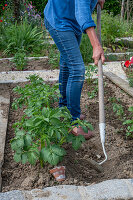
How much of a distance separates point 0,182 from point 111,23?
589 centimetres

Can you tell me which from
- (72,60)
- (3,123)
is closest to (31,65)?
(3,123)

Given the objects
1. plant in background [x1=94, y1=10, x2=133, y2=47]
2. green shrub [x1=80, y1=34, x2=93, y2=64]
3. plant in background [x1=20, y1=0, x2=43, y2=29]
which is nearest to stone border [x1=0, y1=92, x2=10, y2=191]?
green shrub [x1=80, y1=34, x2=93, y2=64]

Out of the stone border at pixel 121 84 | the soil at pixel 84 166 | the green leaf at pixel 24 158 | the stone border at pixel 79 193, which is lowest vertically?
the soil at pixel 84 166

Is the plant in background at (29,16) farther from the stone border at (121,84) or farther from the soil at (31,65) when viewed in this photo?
the stone border at (121,84)

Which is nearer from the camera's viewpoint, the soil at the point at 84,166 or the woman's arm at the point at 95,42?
the soil at the point at 84,166

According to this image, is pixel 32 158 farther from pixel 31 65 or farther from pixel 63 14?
pixel 31 65

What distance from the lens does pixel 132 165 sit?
6.41 feet

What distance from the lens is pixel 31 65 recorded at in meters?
5.09

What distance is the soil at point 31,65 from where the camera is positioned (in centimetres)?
490

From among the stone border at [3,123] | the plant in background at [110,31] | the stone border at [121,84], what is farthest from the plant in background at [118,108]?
the plant in background at [110,31]

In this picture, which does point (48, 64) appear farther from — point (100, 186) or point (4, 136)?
point (100, 186)

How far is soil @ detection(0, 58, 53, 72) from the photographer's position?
16.1 ft

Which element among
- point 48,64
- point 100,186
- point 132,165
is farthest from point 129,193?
point 48,64

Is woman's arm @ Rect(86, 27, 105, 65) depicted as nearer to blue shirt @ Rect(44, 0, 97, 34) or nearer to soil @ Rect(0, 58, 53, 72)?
blue shirt @ Rect(44, 0, 97, 34)
